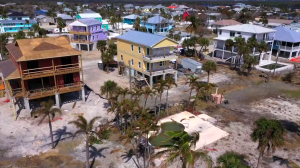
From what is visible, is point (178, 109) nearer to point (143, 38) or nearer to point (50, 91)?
point (143, 38)

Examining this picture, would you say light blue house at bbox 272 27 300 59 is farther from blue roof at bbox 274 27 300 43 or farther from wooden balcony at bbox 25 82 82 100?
wooden balcony at bbox 25 82 82 100

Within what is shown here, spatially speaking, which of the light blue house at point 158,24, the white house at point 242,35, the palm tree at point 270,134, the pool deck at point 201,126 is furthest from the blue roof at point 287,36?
the palm tree at point 270,134

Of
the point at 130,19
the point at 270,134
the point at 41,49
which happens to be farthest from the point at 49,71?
the point at 130,19

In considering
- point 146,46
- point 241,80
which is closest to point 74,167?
point 146,46

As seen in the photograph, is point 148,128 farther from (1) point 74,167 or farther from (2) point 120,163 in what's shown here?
(1) point 74,167

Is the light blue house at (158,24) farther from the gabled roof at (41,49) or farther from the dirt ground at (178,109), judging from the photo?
the gabled roof at (41,49)

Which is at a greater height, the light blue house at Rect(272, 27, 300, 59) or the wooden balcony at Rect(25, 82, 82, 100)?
the light blue house at Rect(272, 27, 300, 59)

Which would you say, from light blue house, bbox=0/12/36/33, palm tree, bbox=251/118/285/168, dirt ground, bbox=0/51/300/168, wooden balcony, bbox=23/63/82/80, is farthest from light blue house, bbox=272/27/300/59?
light blue house, bbox=0/12/36/33
